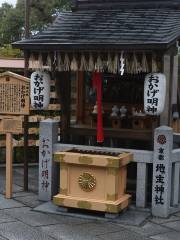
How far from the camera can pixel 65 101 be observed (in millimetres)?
9164

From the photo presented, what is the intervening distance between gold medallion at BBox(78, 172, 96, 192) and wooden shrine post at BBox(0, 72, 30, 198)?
5.28ft

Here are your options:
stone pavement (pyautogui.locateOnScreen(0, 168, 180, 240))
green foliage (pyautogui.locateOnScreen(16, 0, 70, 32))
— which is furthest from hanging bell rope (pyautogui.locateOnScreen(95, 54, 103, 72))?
green foliage (pyautogui.locateOnScreen(16, 0, 70, 32))

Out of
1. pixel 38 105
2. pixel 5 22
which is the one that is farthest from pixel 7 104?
pixel 5 22

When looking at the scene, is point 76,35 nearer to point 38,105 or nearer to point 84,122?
point 38,105

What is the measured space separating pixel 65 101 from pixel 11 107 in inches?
42.2

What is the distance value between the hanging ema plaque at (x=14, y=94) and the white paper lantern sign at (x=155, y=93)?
234 centimetres

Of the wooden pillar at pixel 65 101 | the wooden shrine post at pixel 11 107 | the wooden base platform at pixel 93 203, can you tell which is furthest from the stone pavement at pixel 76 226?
the wooden pillar at pixel 65 101

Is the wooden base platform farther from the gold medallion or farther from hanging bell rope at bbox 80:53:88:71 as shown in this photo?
hanging bell rope at bbox 80:53:88:71

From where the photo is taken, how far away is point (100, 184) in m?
7.58

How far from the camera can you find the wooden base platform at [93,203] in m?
7.42

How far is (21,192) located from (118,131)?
2282mm

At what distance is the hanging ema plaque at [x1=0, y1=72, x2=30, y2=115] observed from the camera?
8.67 m

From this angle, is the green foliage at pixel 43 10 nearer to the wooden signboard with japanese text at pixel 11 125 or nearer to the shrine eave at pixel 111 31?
the shrine eave at pixel 111 31

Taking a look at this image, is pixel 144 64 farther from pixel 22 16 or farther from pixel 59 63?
pixel 22 16
